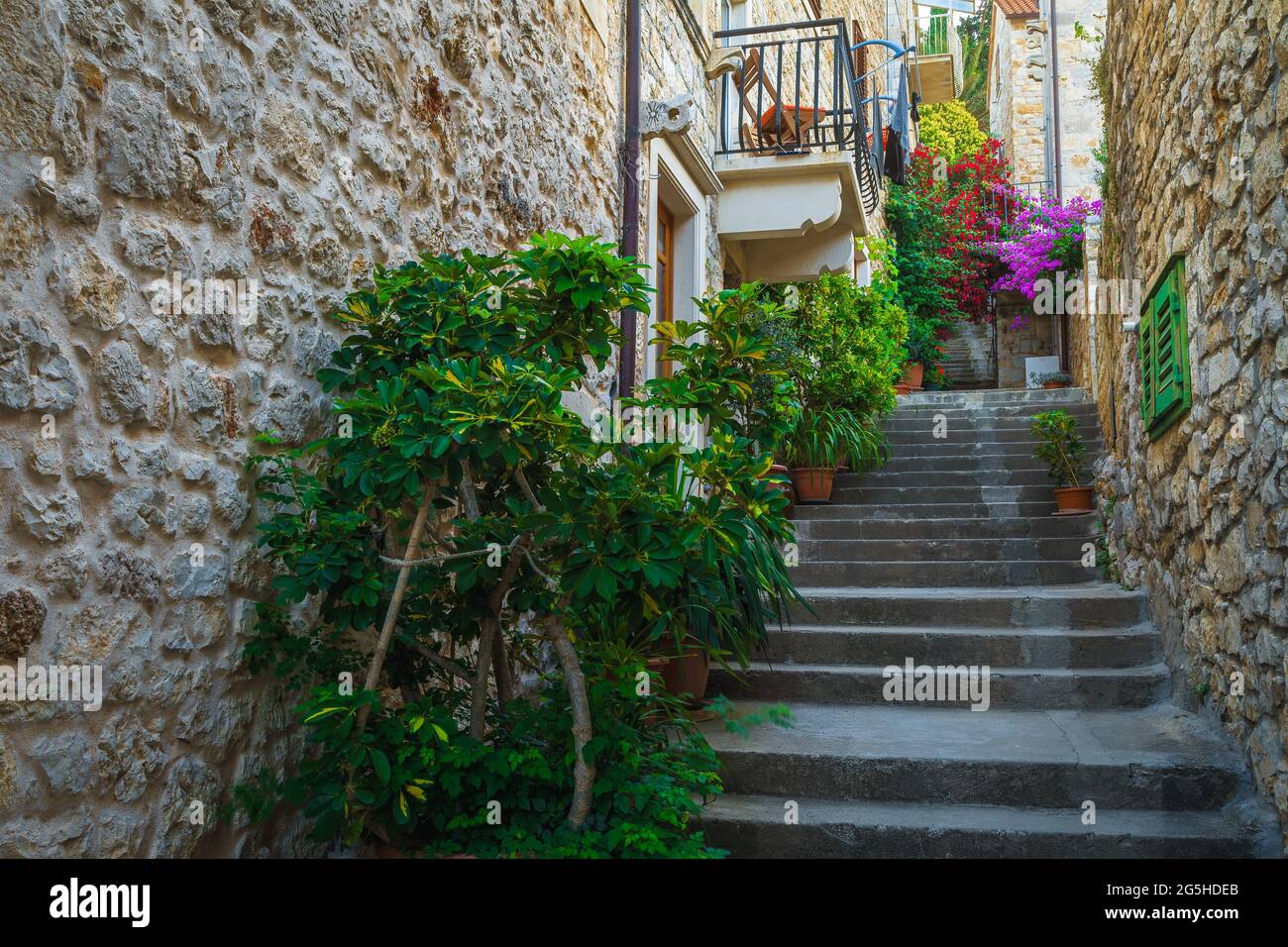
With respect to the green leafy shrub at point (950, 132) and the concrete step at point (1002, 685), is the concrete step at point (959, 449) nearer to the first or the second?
the concrete step at point (1002, 685)

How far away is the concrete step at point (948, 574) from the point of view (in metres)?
5.68

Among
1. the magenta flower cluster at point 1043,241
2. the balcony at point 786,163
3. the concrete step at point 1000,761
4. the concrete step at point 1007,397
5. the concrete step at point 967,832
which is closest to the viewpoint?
the concrete step at point 967,832

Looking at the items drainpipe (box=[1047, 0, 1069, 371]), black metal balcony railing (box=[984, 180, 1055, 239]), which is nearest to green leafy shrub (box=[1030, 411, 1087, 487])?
drainpipe (box=[1047, 0, 1069, 371])

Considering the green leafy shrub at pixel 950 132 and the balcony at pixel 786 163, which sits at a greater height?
the green leafy shrub at pixel 950 132

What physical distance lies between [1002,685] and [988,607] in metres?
0.68

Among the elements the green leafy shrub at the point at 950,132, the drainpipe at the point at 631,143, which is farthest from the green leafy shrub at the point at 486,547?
the green leafy shrub at the point at 950,132

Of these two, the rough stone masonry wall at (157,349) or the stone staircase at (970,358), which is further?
the stone staircase at (970,358)

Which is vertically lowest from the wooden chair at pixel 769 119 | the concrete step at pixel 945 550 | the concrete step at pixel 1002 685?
the concrete step at pixel 1002 685

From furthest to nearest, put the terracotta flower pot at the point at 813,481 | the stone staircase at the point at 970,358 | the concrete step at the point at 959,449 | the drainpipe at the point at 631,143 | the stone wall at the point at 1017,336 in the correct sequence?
1. the stone staircase at the point at 970,358
2. the stone wall at the point at 1017,336
3. the concrete step at the point at 959,449
4. the terracotta flower pot at the point at 813,481
5. the drainpipe at the point at 631,143

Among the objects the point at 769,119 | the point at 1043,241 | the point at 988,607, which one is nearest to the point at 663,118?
the point at 769,119

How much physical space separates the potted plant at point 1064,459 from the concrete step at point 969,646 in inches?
67.0
